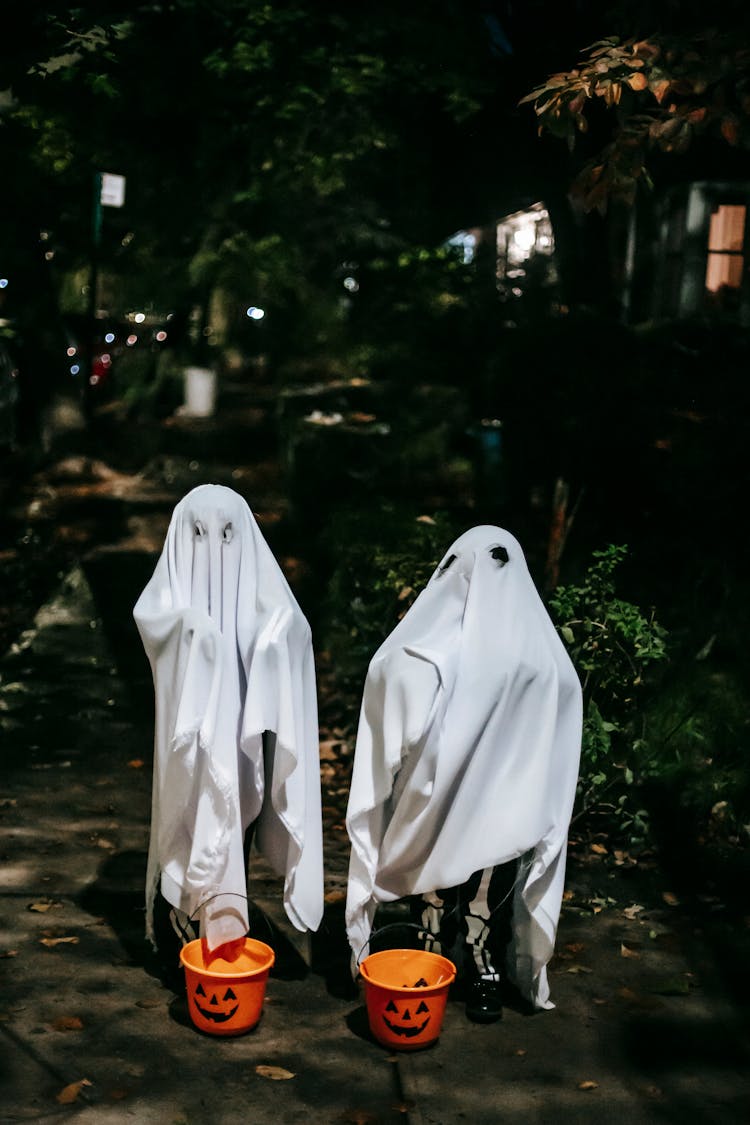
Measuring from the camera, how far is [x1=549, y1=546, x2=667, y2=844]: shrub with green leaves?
23.6ft

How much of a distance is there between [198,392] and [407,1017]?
20204mm

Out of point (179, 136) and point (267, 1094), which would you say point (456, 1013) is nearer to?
point (267, 1094)

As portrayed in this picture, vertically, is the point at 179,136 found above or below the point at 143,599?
above

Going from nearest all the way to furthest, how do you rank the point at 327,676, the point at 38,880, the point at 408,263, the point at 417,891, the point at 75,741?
1. the point at 417,891
2. the point at 38,880
3. the point at 75,741
4. the point at 327,676
5. the point at 408,263

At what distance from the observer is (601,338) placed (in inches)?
428

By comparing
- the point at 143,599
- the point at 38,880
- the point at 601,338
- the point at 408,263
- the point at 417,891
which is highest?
the point at 408,263

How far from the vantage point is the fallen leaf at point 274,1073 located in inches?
193

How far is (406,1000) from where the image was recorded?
4.98 meters

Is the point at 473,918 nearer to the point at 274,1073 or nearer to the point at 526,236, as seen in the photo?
the point at 274,1073

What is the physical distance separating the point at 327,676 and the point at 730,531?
139 inches

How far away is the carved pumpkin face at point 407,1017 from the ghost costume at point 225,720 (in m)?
0.66

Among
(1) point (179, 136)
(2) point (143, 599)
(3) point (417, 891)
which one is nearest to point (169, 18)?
(1) point (179, 136)

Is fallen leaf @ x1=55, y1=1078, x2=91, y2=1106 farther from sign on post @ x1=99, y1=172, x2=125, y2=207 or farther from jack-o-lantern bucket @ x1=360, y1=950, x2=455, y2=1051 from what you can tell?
sign on post @ x1=99, y1=172, x2=125, y2=207

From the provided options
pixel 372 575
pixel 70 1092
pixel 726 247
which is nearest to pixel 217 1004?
pixel 70 1092
